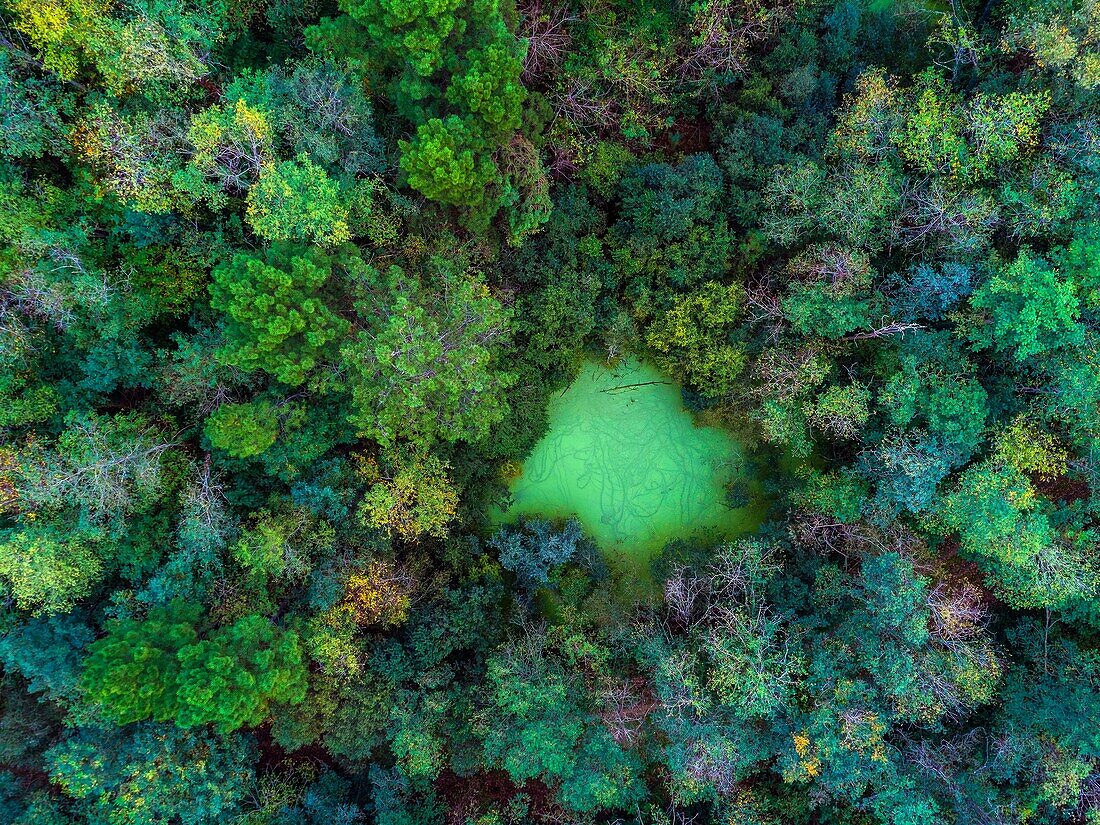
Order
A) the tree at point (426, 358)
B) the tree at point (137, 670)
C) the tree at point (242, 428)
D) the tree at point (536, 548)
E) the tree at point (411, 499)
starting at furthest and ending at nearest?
the tree at point (536, 548) → the tree at point (411, 499) → the tree at point (426, 358) → the tree at point (242, 428) → the tree at point (137, 670)

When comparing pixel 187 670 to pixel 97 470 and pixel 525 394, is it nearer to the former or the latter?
pixel 97 470

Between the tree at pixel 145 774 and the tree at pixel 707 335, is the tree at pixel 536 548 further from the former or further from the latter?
the tree at pixel 145 774

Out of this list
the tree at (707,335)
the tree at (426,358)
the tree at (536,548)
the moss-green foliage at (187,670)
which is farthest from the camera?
the tree at (536,548)

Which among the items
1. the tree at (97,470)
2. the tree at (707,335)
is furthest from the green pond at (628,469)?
the tree at (97,470)

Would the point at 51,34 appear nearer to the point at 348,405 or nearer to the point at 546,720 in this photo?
the point at 348,405

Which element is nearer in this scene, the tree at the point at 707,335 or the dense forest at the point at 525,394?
the dense forest at the point at 525,394

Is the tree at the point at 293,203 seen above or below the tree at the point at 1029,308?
above

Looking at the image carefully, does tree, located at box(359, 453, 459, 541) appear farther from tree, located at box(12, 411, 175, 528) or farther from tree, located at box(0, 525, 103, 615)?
tree, located at box(0, 525, 103, 615)

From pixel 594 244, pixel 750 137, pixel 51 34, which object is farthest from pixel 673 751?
pixel 51 34
